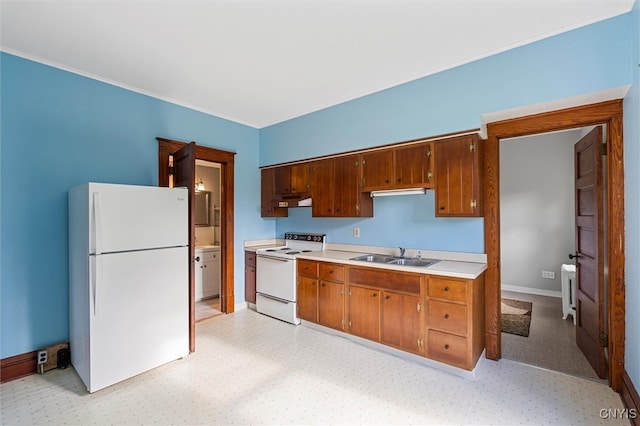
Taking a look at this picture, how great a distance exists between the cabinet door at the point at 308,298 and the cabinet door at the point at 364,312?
504 millimetres

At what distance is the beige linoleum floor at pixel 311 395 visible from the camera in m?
1.98

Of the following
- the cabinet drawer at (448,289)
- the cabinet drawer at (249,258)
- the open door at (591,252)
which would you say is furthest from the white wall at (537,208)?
the cabinet drawer at (249,258)

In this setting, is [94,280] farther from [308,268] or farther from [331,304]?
[331,304]

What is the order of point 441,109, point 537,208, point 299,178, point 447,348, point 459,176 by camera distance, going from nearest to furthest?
1. point 447,348
2. point 459,176
3. point 441,109
4. point 299,178
5. point 537,208

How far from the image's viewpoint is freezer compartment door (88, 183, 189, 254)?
2.27 meters

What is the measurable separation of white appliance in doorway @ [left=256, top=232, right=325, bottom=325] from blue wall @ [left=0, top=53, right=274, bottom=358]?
1.78m

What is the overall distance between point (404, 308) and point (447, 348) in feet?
1.55

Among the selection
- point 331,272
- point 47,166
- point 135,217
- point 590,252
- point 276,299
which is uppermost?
point 47,166

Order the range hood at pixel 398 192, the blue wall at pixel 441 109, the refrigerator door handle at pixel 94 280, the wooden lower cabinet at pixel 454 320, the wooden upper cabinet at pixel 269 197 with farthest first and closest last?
the wooden upper cabinet at pixel 269 197 < the range hood at pixel 398 192 < the wooden lower cabinet at pixel 454 320 < the refrigerator door handle at pixel 94 280 < the blue wall at pixel 441 109

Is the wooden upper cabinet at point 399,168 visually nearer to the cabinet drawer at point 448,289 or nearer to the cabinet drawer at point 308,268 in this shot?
the cabinet drawer at point 448,289

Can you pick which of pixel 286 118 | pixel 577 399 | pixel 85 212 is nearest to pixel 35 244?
pixel 85 212

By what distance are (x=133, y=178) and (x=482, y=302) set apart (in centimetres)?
387

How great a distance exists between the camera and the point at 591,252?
2625 millimetres

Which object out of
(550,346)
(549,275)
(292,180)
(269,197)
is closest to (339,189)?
(292,180)
